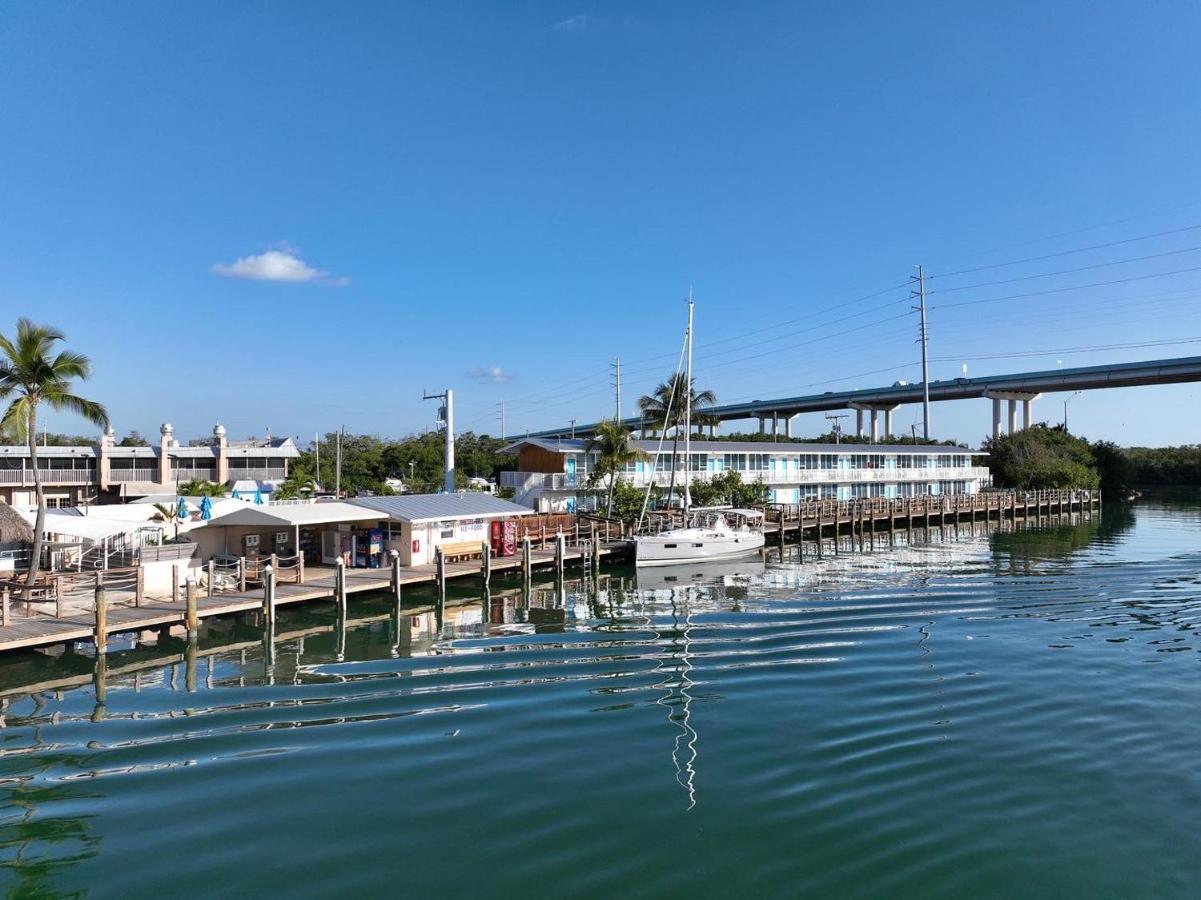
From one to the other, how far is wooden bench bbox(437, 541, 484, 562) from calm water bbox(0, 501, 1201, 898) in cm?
975

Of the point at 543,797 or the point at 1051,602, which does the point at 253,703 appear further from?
the point at 1051,602

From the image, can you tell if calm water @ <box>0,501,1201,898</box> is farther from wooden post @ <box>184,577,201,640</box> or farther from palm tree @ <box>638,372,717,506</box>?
palm tree @ <box>638,372,717,506</box>

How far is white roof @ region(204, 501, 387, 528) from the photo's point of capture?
2942 cm

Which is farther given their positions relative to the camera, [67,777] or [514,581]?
[514,581]

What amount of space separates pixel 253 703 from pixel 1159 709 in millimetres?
18580

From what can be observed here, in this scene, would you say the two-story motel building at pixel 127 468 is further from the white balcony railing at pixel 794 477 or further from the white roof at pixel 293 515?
the white roof at pixel 293 515

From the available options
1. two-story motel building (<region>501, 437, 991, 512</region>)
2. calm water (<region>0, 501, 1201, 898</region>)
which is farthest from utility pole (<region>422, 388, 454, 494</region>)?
calm water (<region>0, 501, 1201, 898</region>)

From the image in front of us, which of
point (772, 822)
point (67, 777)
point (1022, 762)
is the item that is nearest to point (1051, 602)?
point (1022, 762)

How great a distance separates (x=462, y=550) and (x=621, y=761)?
22.4 m

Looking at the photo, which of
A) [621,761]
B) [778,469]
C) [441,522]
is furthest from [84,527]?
[778,469]

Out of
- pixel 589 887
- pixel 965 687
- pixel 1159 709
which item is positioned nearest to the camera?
pixel 589 887

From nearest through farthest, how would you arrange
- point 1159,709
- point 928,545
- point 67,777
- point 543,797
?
point 543,797
point 67,777
point 1159,709
point 928,545

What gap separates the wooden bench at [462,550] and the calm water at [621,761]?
384 inches

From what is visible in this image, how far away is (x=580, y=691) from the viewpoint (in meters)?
17.3
